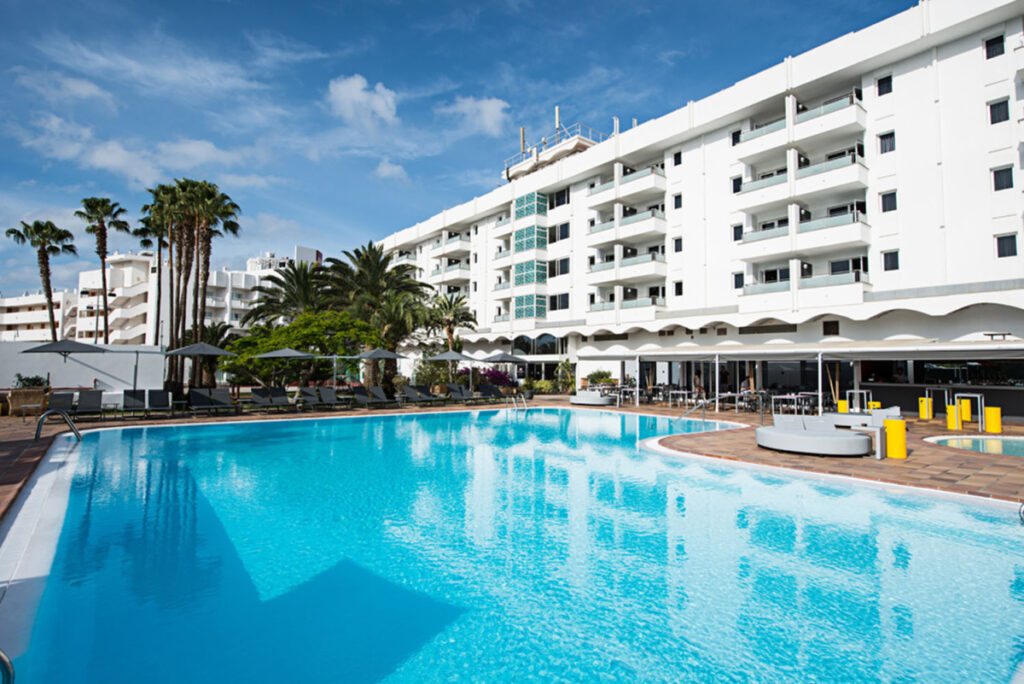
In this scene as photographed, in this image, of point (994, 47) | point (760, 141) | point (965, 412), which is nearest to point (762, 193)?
point (760, 141)

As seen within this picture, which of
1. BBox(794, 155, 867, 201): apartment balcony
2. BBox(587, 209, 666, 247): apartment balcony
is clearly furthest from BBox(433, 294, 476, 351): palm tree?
BBox(794, 155, 867, 201): apartment balcony

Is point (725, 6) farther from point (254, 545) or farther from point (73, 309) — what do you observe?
point (73, 309)

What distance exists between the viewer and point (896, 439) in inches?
433

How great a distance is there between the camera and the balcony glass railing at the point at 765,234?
2467cm

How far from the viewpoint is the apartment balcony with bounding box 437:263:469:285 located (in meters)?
45.5

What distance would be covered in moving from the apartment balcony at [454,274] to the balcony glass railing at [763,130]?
24.9 m

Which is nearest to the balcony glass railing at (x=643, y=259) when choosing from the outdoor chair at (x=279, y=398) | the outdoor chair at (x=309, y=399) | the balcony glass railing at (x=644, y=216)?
the balcony glass railing at (x=644, y=216)

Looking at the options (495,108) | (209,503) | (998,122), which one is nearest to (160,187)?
(495,108)

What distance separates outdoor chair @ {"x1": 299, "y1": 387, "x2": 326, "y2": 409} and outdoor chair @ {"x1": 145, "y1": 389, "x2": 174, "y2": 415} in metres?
4.66

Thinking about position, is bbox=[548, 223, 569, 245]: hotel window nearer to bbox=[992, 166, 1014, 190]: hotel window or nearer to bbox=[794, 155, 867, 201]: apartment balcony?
bbox=[794, 155, 867, 201]: apartment balcony

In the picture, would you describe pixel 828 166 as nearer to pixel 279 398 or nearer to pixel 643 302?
pixel 643 302

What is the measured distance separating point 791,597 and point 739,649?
4.26 ft

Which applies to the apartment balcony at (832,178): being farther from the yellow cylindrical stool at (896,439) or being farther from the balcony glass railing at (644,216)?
the yellow cylindrical stool at (896,439)

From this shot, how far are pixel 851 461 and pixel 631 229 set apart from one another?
2288cm
